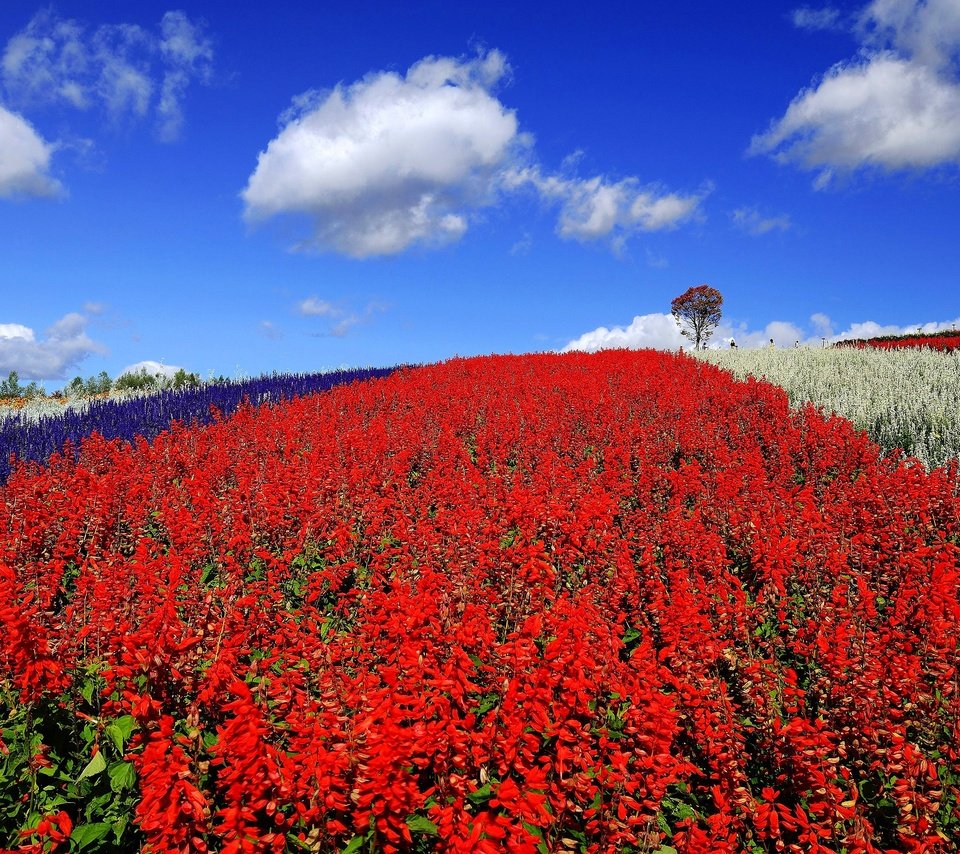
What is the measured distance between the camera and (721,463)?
376 inches

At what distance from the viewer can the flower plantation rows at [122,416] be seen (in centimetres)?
1306

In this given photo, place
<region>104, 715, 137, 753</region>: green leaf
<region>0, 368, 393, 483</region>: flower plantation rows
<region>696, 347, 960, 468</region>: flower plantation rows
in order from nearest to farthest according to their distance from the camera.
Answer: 1. <region>104, 715, 137, 753</region>: green leaf
2. <region>696, 347, 960, 468</region>: flower plantation rows
3. <region>0, 368, 393, 483</region>: flower plantation rows

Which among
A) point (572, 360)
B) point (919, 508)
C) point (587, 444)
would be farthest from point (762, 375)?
point (919, 508)

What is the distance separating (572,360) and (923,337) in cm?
2645

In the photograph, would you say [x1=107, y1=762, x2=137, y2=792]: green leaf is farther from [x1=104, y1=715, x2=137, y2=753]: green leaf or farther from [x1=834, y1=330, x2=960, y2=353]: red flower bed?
[x1=834, y1=330, x2=960, y2=353]: red flower bed

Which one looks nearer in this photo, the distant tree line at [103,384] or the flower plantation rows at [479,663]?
the flower plantation rows at [479,663]

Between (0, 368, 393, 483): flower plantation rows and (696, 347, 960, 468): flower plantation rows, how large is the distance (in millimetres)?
14034

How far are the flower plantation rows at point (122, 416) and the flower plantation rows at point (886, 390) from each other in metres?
14.0

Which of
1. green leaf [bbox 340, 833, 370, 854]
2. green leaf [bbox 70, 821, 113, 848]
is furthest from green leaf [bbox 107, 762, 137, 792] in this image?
green leaf [bbox 340, 833, 370, 854]

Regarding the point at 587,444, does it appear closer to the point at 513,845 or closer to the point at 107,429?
the point at 513,845

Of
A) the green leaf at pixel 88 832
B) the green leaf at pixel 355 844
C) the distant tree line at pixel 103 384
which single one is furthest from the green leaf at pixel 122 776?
the distant tree line at pixel 103 384

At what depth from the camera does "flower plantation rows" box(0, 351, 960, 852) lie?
2.85m

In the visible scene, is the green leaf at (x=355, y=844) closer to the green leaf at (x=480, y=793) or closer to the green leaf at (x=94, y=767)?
the green leaf at (x=480, y=793)

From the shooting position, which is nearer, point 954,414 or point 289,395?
point 954,414
